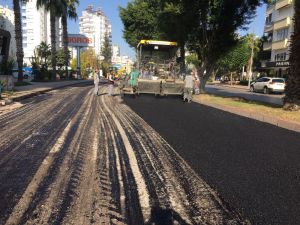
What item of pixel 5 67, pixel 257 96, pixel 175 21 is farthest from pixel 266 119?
pixel 5 67

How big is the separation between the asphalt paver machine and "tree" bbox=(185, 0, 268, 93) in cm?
417

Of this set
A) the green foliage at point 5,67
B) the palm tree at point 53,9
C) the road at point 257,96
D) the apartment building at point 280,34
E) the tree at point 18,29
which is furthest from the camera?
the apartment building at point 280,34

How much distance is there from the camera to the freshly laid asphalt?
419 cm

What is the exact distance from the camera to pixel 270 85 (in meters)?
33.6

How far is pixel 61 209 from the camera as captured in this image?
390 cm

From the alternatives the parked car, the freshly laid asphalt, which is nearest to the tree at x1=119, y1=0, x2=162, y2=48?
the parked car

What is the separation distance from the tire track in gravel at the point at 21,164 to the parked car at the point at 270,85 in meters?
28.1

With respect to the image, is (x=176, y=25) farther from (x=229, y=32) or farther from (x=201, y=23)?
(x=229, y=32)

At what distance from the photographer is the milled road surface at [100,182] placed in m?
3.76

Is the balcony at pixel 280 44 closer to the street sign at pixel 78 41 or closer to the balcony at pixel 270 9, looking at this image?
the balcony at pixel 270 9

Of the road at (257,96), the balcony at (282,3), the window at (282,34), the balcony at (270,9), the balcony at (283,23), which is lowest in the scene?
the road at (257,96)

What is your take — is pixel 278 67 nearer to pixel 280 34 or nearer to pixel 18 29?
pixel 280 34

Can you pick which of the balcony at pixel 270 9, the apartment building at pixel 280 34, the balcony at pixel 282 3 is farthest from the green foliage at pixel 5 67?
the balcony at pixel 270 9

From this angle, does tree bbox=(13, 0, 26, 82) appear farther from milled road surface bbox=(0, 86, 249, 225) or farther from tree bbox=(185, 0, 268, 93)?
milled road surface bbox=(0, 86, 249, 225)
